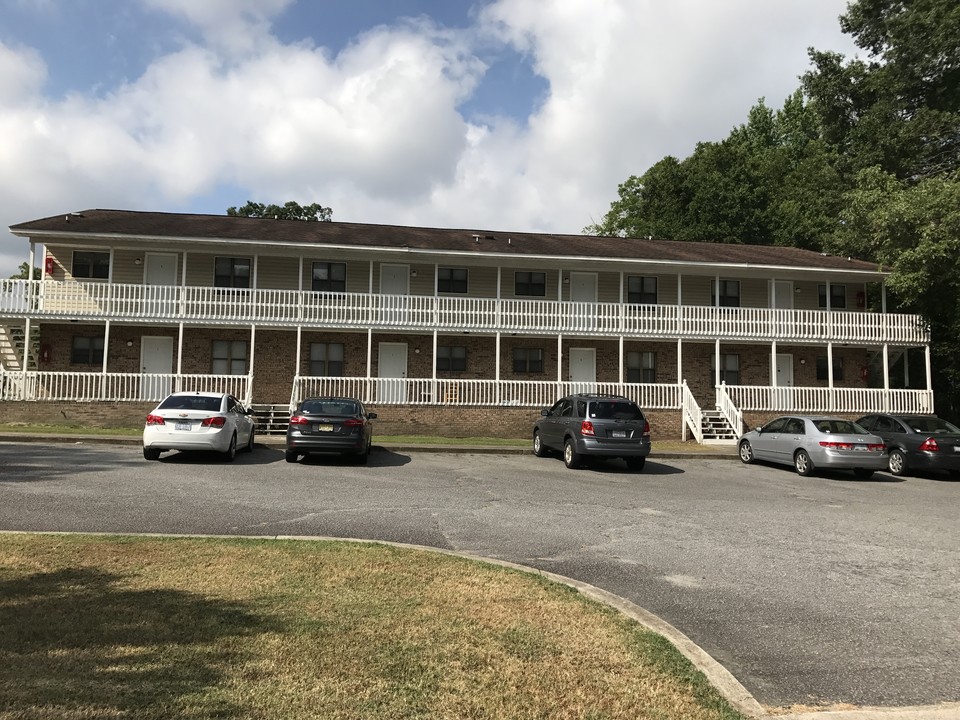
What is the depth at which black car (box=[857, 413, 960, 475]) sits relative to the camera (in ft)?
50.3

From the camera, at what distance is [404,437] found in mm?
20594

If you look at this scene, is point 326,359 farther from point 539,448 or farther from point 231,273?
point 539,448

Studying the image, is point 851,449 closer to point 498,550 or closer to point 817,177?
point 498,550

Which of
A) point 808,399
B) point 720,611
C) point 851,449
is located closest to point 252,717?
point 720,611

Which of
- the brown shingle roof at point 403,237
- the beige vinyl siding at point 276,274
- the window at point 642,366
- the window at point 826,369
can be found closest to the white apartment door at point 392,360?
the brown shingle roof at point 403,237

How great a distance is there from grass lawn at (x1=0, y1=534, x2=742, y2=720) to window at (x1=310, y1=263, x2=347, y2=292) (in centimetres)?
2019

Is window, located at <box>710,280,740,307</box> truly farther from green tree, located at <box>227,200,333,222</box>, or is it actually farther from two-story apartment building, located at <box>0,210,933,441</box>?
green tree, located at <box>227,200,333,222</box>

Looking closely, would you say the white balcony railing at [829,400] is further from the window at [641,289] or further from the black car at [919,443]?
the black car at [919,443]

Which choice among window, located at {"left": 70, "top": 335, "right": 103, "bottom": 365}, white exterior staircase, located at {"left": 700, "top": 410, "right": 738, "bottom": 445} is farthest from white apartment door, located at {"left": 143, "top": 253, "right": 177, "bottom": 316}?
white exterior staircase, located at {"left": 700, "top": 410, "right": 738, "bottom": 445}

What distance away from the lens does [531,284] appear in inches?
1045

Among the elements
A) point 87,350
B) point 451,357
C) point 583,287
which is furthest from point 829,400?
point 87,350

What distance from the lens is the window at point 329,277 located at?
25.5m

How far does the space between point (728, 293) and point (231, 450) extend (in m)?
21.6

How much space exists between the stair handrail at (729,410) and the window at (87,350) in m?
22.7
